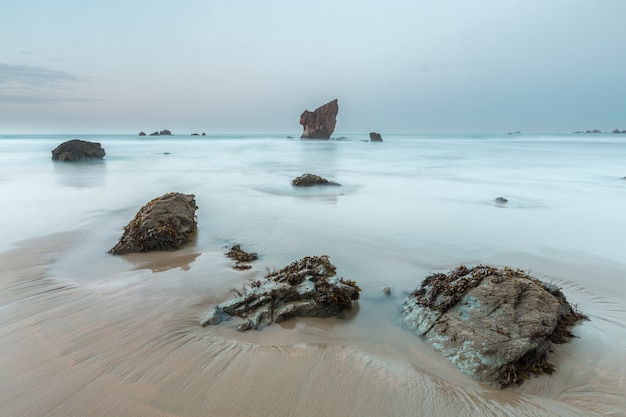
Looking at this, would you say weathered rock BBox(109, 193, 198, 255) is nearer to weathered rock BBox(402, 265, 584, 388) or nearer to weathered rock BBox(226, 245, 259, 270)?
weathered rock BBox(226, 245, 259, 270)

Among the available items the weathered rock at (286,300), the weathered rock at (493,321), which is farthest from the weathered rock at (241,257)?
the weathered rock at (493,321)

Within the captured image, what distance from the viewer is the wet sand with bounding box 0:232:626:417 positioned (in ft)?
8.12

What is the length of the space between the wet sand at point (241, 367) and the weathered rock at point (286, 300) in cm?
12

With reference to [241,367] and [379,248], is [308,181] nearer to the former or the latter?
[379,248]

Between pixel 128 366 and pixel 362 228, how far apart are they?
5.25 metres

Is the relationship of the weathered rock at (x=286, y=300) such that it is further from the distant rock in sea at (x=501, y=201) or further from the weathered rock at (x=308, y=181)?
the weathered rock at (x=308, y=181)

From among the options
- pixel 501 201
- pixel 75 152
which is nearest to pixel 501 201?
pixel 501 201

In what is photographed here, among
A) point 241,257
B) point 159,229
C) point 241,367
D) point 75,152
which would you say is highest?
point 75,152

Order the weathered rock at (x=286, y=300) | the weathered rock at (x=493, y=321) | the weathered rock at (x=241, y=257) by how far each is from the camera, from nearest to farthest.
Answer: the weathered rock at (x=493, y=321), the weathered rock at (x=286, y=300), the weathered rock at (x=241, y=257)

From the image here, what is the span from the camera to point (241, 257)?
5309 mm

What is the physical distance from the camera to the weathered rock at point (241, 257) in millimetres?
5038

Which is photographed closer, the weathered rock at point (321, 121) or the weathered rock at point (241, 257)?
the weathered rock at point (241, 257)

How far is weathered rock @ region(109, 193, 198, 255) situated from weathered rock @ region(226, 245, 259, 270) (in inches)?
40.5

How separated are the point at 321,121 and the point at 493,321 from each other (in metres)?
77.5
